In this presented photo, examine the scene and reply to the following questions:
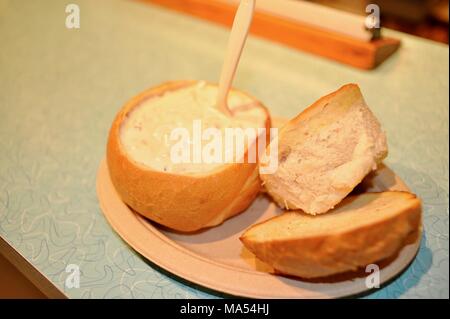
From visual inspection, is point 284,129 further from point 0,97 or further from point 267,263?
point 0,97

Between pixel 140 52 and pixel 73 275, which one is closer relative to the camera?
pixel 73 275

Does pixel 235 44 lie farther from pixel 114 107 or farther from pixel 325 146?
pixel 114 107

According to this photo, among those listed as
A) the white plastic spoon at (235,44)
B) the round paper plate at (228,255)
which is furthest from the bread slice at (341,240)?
the white plastic spoon at (235,44)

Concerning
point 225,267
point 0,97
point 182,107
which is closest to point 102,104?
point 0,97

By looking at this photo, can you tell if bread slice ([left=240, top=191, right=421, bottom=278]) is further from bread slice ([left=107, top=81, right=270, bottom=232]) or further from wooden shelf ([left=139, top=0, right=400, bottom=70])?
wooden shelf ([left=139, top=0, right=400, bottom=70])

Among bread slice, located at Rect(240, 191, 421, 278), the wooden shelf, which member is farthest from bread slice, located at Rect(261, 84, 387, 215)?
the wooden shelf

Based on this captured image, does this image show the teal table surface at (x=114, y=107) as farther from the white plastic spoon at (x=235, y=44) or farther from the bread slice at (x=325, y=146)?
the white plastic spoon at (x=235, y=44)
